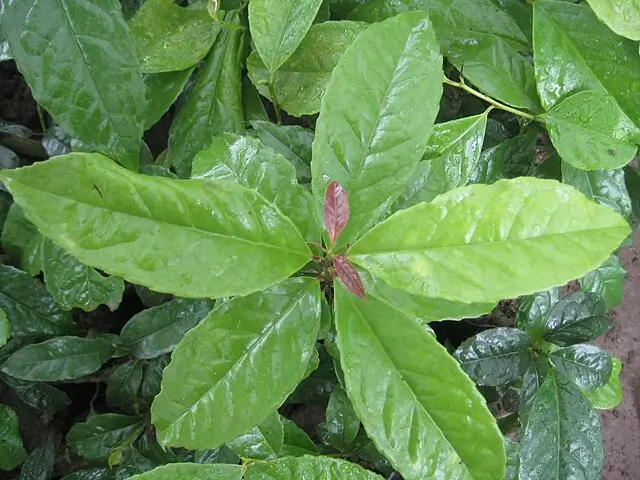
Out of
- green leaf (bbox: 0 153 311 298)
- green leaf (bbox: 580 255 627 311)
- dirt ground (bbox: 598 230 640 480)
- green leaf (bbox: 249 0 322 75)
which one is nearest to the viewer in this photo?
green leaf (bbox: 0 153 311 298)

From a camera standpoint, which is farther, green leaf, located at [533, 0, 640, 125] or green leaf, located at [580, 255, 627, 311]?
green leaf, located at [580, 255, 627, 311]

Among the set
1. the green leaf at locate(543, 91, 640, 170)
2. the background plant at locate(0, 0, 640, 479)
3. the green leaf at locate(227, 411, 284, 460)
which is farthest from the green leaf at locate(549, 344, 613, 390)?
the green leaf at locate(227, 411, 284, 460)

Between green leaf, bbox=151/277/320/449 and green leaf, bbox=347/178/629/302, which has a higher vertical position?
green leaf, bbox=347/178/629/302

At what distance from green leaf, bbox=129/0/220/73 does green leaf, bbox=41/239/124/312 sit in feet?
1.22

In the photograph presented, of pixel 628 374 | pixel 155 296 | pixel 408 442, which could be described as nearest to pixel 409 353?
pixel 408 442

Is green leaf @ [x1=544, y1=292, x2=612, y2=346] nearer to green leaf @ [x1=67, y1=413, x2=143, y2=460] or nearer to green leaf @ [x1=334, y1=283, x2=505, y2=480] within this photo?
green leaf @ [x1=334, y1=283, x2=505, y2=480]

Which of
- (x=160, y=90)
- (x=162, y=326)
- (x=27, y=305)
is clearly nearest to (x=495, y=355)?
(x=162, y=326)

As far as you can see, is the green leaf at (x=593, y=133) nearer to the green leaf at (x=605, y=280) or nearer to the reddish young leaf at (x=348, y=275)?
the green leaf at (x=605, y=280)

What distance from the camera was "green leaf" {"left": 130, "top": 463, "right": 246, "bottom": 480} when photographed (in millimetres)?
712

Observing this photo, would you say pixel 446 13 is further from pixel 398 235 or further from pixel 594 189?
pixel 398 235

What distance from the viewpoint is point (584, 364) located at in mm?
1000

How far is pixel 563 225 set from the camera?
0.52 m

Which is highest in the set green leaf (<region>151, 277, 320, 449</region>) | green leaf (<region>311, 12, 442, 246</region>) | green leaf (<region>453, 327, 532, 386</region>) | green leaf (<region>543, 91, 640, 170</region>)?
green leaf (<region>311, 12, 442, 246</region>)

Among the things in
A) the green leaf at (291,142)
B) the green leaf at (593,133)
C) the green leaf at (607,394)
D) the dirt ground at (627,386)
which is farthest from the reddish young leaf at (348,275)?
the dirt ground at (627,386)
